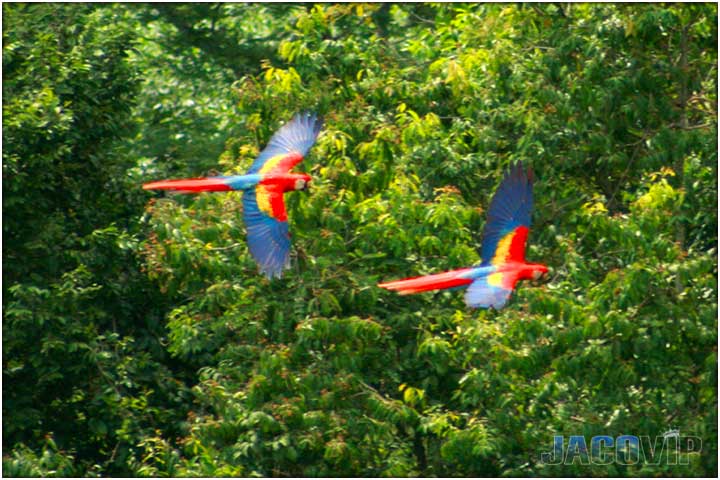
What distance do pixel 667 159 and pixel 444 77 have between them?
1.67 m

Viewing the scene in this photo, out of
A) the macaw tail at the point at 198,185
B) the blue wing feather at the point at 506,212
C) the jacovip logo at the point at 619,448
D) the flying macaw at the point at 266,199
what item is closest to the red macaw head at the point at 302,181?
the flying macaw at the point at 266,199

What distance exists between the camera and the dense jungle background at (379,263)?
31.9 feet

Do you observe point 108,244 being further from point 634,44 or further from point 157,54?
point 157,54

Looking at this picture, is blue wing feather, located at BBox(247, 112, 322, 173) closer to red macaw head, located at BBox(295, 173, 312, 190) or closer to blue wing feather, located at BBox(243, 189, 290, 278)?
red macaw head, located at BBox(295, 173, 312, 190)

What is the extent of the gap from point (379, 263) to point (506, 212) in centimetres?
102

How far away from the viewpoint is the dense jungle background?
9719mm

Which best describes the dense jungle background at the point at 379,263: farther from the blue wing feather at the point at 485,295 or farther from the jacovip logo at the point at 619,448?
the blue wing feather at the point at 485,295

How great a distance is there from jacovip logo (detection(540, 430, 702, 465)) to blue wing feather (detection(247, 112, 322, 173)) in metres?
2.31

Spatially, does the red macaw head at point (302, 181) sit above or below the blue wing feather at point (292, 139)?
below

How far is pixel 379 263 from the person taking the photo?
10383 mm

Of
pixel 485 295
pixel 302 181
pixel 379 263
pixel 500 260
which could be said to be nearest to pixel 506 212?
pixel 500 260

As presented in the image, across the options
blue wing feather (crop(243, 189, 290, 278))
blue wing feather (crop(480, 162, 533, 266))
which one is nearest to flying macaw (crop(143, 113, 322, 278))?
blue wing feather (crop(243, 189, 290, 278))

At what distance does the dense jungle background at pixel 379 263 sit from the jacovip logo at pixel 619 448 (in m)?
0.04

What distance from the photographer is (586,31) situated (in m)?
10.8
